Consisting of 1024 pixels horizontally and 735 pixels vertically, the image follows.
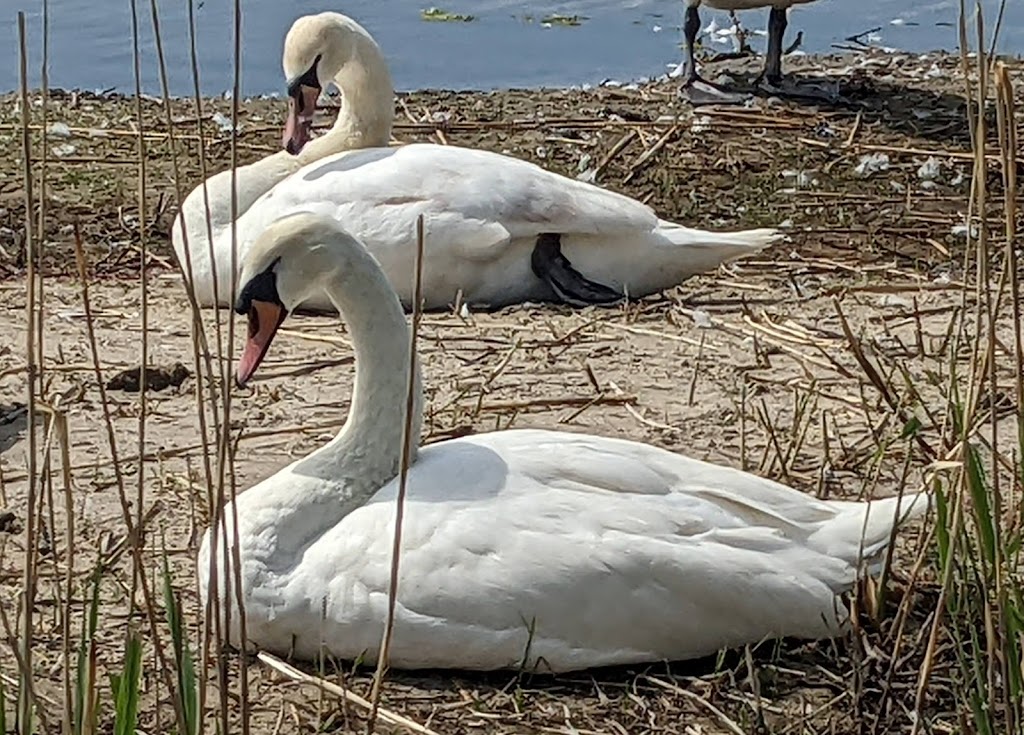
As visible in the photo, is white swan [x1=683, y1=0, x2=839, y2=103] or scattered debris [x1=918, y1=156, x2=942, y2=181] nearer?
scattered debris [x1=918, y1=156, x2=942, y2=181]

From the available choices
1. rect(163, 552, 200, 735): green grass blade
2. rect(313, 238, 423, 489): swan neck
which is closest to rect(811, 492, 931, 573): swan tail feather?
rect(313, 238, 423, 489): swan neck

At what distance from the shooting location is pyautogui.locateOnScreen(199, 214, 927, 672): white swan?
A: 3697mm

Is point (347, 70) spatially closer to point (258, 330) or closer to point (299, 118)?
point (299, 118)

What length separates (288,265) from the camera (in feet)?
13.8

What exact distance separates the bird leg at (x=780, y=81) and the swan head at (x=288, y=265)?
262 inches

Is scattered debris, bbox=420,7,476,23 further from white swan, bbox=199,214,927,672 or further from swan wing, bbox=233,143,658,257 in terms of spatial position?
white swan, bbox=199,214,927,672

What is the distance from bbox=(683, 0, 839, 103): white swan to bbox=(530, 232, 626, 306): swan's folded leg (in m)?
4.19

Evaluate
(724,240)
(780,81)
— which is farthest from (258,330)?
(780,81)

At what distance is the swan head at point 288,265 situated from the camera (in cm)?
417

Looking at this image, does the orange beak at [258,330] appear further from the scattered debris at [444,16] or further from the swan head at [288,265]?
the scattered debris at [444,16]

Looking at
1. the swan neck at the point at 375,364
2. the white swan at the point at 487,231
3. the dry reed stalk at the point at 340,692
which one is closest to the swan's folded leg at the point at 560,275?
the white swan at the point at 487,231

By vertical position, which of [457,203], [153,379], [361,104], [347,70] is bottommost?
[153,379]

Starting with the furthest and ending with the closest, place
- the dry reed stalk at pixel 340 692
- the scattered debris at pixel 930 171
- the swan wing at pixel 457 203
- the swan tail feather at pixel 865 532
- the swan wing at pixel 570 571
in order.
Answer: the scattered debris at pixel 930 171 → the swan wing at pixel 457 203 → the swan tail feather at pixel 865 532 → the swan wing at pixel 570 571 → the dry reed stalk at pixel 340 692

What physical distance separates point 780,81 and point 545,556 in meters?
7.63
